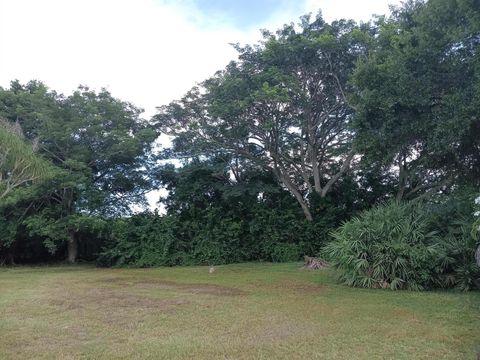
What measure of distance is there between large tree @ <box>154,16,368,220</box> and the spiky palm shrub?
5033 mm

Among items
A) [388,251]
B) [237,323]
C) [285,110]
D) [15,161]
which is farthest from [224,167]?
[237,323]

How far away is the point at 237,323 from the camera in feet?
17.4

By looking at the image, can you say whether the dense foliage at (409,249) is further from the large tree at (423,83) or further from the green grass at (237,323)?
the large tree at (423,83)

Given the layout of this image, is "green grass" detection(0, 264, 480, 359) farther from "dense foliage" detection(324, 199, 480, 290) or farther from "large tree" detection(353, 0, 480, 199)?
"large tree" detection(353, 0, 480, 199)

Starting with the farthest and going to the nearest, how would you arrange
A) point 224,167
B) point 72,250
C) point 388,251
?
point 72,250 → point 224,167 → point 388,251

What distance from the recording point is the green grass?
4152 millimetres

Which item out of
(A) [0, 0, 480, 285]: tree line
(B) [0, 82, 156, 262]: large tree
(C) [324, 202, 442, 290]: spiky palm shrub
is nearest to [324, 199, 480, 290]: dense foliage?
(C) [324, 202, 442, 290]: spiky palm shrub

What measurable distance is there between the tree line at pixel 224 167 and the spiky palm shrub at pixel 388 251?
230 centimetres

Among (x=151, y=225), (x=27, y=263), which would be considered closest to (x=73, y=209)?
(x=151, y=225)

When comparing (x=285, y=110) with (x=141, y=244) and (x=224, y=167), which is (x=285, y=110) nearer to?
(x=224, y=167)

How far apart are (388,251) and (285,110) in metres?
7.07

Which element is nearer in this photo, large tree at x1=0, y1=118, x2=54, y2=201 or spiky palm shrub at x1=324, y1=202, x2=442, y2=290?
spiky palm shrub at x1=324, y1=202, x2=442, y2=290

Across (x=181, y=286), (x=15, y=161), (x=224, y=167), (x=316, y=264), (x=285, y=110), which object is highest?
(x=285, y=110)

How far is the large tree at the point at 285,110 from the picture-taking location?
1312 centimetres
